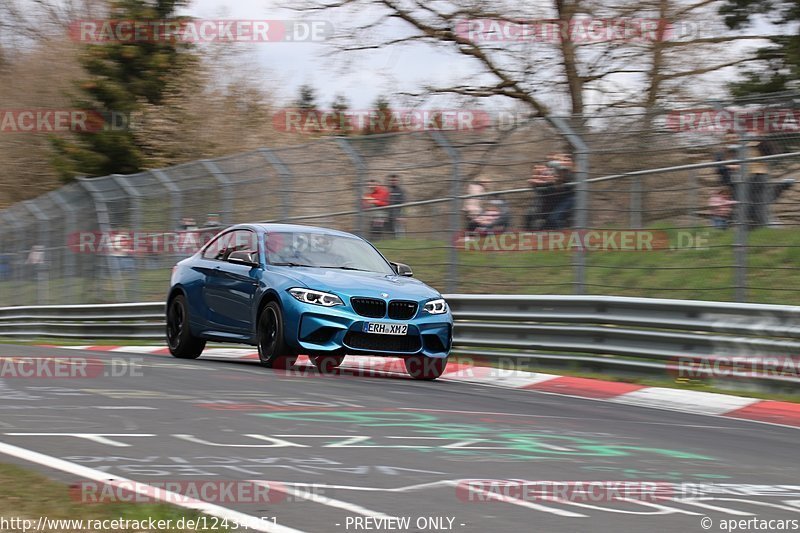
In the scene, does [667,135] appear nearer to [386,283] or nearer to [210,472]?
[386,283]

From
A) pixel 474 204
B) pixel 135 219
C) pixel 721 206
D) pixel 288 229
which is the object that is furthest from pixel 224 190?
pixel 721 206

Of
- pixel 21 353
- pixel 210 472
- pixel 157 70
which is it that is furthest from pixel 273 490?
pixel 157 70

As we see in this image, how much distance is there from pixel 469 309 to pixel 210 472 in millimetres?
8727

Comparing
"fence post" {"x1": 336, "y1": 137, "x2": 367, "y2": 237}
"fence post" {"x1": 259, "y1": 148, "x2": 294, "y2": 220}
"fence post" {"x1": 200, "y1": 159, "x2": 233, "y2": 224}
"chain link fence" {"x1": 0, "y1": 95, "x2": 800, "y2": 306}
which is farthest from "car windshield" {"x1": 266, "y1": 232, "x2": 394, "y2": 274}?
"fence post" {"x1": 200, "y1": 159, "x2": 233, "y2": 224}

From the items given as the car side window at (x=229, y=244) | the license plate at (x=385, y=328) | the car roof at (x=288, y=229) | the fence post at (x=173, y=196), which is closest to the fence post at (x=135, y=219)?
the fence post at (x=173, y=196)

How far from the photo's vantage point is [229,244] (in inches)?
542

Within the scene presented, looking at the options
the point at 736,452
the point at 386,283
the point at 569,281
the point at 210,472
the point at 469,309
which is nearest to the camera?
the point at 210,472

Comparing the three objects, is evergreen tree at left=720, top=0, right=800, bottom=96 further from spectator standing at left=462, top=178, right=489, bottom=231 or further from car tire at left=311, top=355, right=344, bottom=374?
car tire at left=311, top=355, right=344, bottom=374

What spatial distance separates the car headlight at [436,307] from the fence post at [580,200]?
5.64 feet

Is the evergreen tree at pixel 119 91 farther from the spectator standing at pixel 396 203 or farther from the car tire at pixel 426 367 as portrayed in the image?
the car tire at pixel 426 367

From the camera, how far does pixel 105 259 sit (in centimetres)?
2255

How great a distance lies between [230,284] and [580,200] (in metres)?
3.79

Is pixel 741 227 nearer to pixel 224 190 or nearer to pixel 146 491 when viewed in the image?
pixel 146 491

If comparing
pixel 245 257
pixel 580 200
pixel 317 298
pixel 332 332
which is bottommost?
pixel 332 332
